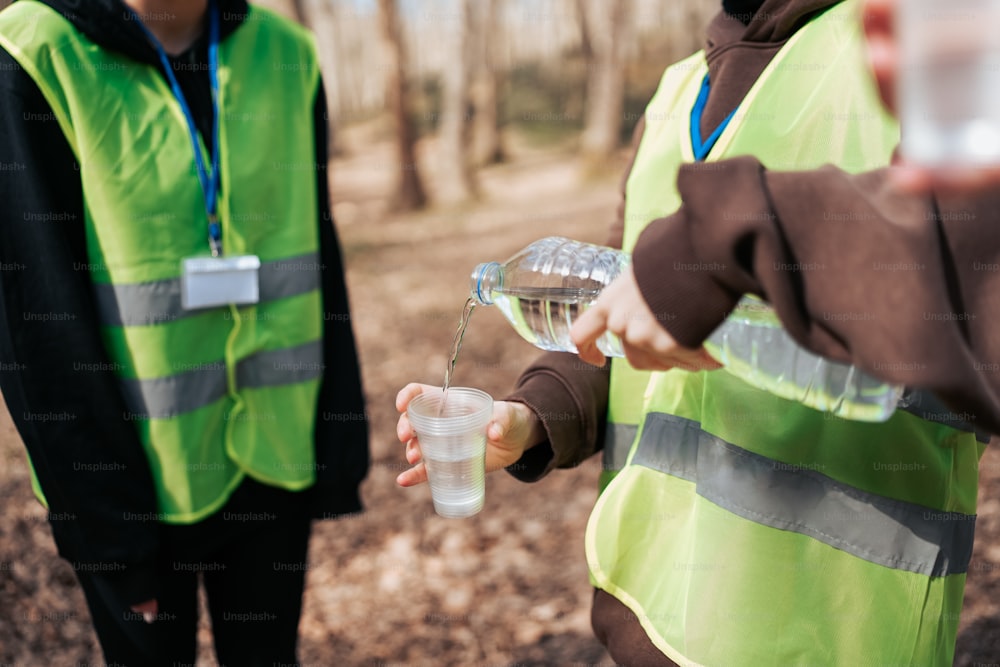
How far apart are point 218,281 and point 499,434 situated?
119cm

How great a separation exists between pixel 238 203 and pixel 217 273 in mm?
233

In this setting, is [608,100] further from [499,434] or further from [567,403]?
[499,434]

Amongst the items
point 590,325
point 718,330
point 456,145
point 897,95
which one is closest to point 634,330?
point 590,325

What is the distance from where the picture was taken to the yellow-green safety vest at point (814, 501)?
1.35m

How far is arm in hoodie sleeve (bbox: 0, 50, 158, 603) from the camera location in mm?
2066

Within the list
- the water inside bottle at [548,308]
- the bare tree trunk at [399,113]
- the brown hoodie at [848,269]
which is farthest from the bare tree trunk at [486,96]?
the brown hoodie at [848,269]

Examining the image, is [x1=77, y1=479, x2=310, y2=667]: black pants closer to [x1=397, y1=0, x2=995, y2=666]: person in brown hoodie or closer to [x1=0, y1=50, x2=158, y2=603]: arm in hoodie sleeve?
[x1=0, y1=50, x2=158, y2=603]: arm in hoodie sleeve

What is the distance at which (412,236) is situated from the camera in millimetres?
11289

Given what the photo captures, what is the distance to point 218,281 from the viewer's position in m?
2.41

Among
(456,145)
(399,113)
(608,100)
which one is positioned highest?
(399,113)

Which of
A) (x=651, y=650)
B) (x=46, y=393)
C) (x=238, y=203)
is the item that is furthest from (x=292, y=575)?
(x=651, y=650)

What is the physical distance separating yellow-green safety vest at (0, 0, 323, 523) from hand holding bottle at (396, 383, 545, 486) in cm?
99

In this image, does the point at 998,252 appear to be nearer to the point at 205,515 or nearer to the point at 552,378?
the point at 552,378

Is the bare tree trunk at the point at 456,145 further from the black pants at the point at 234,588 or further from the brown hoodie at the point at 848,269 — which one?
the brown hoodie at the point at 848,269
